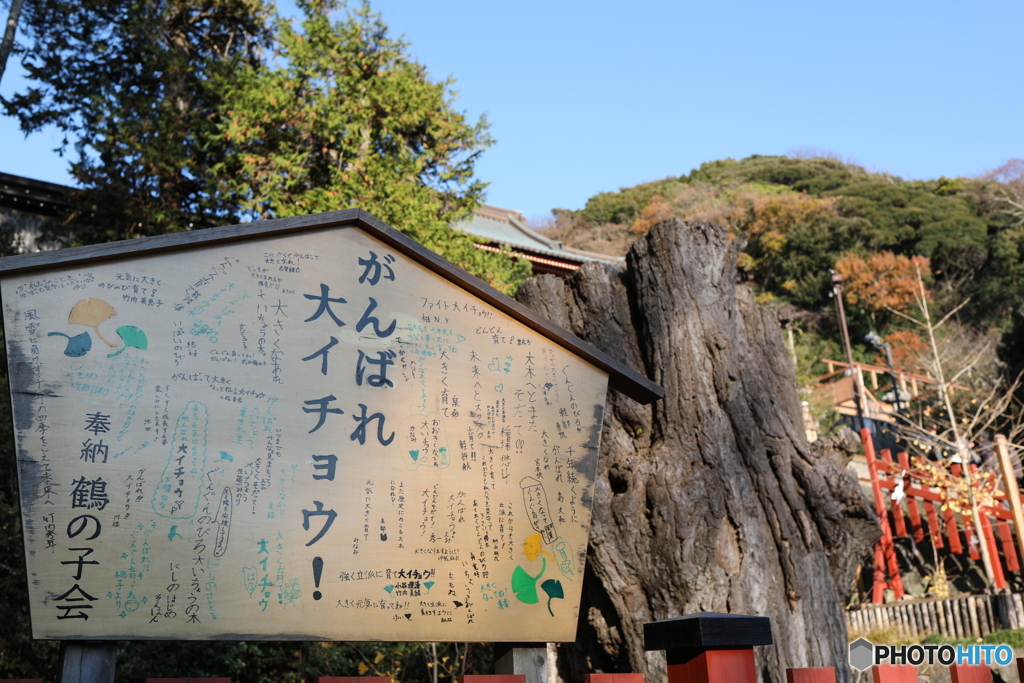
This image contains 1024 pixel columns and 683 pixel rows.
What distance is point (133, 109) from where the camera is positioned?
9133 mm

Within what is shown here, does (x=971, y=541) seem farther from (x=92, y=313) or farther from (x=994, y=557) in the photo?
(x=92, y=313)

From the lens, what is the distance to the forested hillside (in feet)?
69.8

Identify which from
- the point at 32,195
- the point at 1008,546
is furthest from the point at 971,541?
the point at 32,195

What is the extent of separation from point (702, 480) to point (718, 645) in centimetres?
274

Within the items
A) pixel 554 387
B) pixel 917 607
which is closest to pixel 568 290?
pixel 554 387

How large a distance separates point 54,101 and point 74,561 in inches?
365

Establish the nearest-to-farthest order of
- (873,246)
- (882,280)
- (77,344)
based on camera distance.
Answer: (77,344) → (882,280) → (873,246)

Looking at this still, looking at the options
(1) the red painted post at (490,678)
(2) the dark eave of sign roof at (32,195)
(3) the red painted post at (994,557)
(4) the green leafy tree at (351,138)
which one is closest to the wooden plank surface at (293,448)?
(1) the red painted post at (490,678)

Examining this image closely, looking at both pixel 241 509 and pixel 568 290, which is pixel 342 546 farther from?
pixel 568 290

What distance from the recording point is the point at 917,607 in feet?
28.8

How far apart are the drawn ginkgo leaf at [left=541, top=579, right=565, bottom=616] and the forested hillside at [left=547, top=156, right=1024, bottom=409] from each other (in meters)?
16.9

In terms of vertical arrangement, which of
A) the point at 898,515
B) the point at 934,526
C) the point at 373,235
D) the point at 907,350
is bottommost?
the point at 934,526

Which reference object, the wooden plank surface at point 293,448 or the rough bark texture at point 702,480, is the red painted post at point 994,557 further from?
the wooden plank surface at point 293,448

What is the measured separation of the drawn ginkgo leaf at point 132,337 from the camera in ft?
8.27
